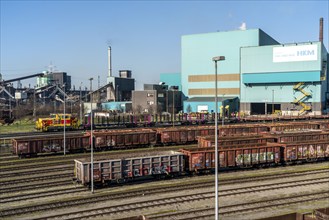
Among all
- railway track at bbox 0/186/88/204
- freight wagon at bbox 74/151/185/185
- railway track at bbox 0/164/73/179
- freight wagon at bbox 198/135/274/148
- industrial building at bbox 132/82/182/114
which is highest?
industrial building at bbox 132/82/182/114

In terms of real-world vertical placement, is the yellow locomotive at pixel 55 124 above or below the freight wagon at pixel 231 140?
above

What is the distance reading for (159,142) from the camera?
48719 millimetres

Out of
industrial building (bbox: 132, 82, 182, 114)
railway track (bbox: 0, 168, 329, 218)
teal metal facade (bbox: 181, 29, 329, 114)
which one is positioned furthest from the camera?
industrial building (bbox: 132, 82, 182, 114)

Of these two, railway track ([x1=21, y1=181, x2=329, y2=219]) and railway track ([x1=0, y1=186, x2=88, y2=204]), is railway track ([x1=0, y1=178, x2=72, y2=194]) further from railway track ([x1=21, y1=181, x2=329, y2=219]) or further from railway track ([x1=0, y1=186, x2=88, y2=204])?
railway track ([x1=21, y1=181, x2=329, y2=219])

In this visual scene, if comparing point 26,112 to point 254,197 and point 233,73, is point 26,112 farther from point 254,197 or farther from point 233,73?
point 254,197

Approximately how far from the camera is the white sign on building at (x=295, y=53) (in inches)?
3794

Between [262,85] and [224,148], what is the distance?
7600 centimetres

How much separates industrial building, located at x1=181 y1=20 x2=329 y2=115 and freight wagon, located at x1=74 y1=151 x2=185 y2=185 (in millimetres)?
67765

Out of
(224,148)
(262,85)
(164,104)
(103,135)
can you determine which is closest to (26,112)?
(164,104)

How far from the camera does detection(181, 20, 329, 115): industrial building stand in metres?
98.2

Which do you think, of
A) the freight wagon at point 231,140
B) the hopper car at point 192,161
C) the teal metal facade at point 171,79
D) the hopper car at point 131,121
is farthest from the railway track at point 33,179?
the teal metal facade at point 171,79

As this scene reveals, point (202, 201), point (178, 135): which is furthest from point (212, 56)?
point (202, 201)

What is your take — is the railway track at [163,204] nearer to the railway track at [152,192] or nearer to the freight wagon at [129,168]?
the railway track at [152,192]

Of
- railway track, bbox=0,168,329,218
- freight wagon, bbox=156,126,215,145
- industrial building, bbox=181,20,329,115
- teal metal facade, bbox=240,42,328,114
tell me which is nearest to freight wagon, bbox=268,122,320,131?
freight wagon, bbox=156,126,215,145
